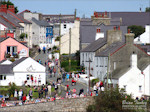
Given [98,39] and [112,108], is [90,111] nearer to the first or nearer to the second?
[112,108]

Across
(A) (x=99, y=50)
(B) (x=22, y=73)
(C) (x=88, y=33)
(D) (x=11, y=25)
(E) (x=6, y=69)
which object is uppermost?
(D) (x=11, y=25)

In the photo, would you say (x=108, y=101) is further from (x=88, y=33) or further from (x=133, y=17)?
(x=133, y=17)

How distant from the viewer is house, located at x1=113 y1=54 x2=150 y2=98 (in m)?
65.9

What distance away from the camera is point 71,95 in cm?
5553

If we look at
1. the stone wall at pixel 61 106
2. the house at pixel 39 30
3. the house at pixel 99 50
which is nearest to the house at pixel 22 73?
the house at pixel 99 50

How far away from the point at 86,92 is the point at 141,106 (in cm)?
697

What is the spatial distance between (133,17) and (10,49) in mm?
69715

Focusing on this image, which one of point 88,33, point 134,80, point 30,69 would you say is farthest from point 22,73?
point 88,33

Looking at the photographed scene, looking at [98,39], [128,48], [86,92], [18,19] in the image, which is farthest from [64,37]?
[86,92]

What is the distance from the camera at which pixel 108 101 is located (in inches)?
2148

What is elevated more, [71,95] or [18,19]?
[18,19]

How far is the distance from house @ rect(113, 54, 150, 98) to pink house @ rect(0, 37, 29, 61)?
49.1 ft

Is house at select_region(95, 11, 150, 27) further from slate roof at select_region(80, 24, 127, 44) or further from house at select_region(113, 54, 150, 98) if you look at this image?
house at select_region(113, 54, 150, 98)

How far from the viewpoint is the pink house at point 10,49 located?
3002 inches
